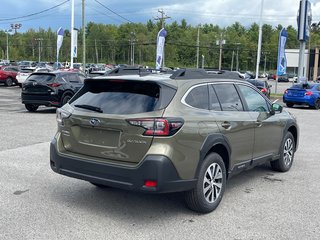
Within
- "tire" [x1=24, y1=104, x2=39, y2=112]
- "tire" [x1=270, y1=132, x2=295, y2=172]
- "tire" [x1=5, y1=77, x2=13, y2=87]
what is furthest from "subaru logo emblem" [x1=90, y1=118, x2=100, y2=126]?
"tire" [x1=5, y1=77, x2=13, y2=87]

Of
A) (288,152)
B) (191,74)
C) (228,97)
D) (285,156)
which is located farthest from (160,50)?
(191,74)

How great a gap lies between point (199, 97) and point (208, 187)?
1.10 m

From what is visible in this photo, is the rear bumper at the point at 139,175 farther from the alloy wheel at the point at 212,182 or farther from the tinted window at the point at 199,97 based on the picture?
the tinted window at the point at 199,97

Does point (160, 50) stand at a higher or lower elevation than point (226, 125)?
higher

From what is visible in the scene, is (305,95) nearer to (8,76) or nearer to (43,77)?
Answer: (43,77)

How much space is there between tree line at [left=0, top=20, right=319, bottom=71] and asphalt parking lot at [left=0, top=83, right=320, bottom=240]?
109299 millimetres

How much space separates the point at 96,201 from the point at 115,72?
71.1 inches

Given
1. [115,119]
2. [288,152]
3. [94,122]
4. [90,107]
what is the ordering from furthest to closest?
[288,152]
[90,107]
[94,122]
[115,119]

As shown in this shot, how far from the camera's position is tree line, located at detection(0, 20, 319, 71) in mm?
122438

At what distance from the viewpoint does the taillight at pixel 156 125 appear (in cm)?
437

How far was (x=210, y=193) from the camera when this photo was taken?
505 centimetres

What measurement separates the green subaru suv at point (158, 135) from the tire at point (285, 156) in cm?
153

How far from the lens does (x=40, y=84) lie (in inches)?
618

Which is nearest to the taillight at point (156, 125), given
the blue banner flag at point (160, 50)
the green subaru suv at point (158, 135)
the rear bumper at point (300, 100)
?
the green subaru suv at point (158, 135)
